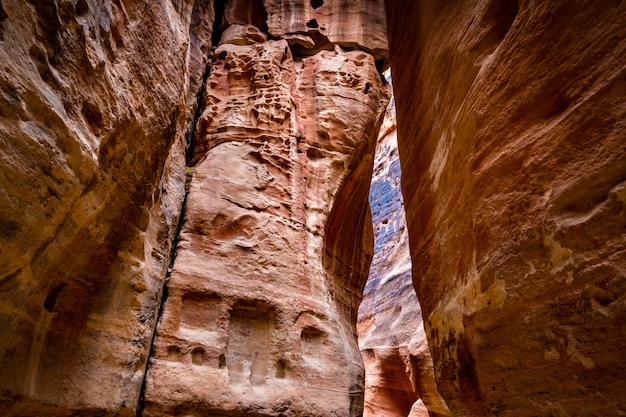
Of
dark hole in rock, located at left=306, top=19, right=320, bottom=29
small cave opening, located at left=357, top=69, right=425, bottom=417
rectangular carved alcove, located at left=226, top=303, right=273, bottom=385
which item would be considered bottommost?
rectangular carved alcove, located at left=226, top=303, right=273, bottom=385

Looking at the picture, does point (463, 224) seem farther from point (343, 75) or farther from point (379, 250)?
point (379, 250)

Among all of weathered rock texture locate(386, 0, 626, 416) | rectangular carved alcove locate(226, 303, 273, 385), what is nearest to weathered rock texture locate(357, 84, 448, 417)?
rectangular carved alcove locate(226, 303, 273, 385)

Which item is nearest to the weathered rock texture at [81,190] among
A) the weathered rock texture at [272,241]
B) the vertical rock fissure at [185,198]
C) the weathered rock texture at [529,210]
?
the vertical rock fissure at [185,198]

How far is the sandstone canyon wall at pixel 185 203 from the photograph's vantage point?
2234 mm

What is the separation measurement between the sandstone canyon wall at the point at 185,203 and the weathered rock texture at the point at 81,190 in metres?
0.01

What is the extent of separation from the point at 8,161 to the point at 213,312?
3.20m

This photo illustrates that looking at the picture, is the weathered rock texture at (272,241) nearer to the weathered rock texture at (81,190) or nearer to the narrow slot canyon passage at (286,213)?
the narrow slot canyon passage at (286,213)

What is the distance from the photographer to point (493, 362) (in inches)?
87.7

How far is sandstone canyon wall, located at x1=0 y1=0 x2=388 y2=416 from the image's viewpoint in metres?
2.23

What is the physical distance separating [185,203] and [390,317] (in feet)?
30.5

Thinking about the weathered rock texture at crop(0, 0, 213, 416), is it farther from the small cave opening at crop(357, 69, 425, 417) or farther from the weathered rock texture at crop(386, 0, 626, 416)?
the small cave opening at crop(357, 69, 425, 417)

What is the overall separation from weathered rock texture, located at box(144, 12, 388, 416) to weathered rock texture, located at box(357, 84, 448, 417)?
164 inches

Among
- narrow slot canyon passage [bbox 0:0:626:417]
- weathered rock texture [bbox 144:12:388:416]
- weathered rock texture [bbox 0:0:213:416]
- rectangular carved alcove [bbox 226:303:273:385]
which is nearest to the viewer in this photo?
narrow slot canyon passage [bbox 0:0:626:417]

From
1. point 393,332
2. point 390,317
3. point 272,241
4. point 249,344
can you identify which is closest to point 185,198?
point 272,241
